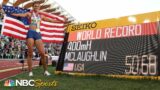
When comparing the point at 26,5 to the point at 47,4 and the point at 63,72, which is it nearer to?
the point at 47,4

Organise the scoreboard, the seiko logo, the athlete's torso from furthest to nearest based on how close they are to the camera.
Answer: the seiko logo, the athlete's torso, the scoreboard

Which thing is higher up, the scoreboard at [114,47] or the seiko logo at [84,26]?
the seiko logo at [84,26]

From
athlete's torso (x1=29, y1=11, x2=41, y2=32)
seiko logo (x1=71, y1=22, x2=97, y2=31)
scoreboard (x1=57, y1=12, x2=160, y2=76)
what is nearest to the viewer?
scoreboard (x1=57, y1=12, x2=160, y2=76)

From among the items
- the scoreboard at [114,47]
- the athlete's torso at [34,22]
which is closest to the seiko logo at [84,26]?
the scoreboard at [114,47]

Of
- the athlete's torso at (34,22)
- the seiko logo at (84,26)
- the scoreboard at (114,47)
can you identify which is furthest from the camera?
the seiko logo at (84,26)

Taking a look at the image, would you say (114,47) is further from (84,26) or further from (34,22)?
(34,22)

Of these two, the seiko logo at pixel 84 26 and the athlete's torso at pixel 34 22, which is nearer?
the athlete's torso at pixel 34 22

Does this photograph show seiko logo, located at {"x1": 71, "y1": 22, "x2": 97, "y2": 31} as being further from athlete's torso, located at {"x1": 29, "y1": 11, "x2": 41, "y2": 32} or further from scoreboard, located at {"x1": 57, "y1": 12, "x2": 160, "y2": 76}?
athlete's torso, located at {"x1": 29, "y1": 11, "x2": 41, "y2": 32}

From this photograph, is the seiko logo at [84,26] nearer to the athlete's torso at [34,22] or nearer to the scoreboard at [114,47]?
the scoreboard at [114,47]

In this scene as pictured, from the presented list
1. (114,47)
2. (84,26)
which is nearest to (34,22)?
(84,26)

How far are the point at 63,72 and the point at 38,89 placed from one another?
4.50 meters

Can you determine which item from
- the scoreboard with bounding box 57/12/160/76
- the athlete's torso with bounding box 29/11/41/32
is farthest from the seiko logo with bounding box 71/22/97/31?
the athlete's torso with bounding box 29/11/41/32

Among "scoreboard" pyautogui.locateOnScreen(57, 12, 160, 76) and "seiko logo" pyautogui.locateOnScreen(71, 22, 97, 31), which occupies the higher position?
"seiko logo" pyautogui.locateOnScreen(71, 22, 97, 31)

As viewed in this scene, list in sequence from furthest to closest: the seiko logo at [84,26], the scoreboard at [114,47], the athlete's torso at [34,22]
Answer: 1. the seiko logo at [84,26]
2. the athlete's torso at [34,22]
3. the scoreboard at [114,47]
